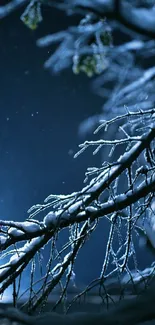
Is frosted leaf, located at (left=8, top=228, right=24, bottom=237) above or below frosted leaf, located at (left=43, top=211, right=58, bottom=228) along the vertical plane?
below

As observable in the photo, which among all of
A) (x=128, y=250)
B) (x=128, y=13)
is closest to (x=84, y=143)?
(x=128, y=250)

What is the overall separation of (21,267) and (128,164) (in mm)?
1607

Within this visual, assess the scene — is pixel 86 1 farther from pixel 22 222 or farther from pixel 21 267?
pixel 21 267

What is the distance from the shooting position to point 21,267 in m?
3.80

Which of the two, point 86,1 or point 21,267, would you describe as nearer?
point 86,1

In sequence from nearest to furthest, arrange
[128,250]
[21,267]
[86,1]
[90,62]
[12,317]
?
[12,317] < [86,1] < [90,62] < [21,267] < [128,250]

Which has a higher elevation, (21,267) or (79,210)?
(79,210)

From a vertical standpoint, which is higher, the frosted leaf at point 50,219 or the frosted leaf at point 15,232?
the frosted leaf at point 50,219

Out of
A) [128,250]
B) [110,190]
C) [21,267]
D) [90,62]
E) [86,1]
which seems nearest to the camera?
[86,1]

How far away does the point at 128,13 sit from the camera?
169 centimetres

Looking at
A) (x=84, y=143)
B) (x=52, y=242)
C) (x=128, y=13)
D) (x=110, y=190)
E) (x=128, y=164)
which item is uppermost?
(x=128, y=13)

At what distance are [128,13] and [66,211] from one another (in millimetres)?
2278

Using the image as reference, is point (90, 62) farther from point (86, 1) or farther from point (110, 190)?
point (110, 190)

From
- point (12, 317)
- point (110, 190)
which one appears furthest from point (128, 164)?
point (12, 317)
